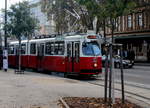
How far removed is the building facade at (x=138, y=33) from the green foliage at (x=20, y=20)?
19829 millimetres

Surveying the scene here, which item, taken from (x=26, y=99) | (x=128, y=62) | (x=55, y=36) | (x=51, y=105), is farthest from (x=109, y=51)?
(x=128, y=62)

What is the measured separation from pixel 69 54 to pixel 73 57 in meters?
0.56

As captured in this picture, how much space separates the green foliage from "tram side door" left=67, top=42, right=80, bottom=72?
6.59 metres

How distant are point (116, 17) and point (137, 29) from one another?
3777 centimetres

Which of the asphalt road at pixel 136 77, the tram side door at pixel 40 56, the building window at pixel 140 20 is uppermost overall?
the building window at pixel 140 20

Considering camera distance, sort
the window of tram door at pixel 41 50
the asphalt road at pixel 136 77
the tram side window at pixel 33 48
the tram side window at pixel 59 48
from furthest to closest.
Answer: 1. the tram side window at pixel 33 48
2. the window of tram door at pixel 41 50
3. the tram side window at pixel 59 48
4. the asphalt road at pixel 136 77

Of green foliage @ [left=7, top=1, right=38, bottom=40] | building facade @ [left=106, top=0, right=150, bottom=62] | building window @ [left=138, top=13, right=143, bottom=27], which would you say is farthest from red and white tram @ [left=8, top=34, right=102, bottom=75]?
building window @ [left=138, top=13, right=143, bottom=27]

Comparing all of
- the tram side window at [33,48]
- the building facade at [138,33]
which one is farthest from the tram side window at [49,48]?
the building facade at [138,33]

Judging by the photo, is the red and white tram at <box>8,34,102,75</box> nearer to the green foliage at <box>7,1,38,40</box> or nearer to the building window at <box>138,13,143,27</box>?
the green foliage at <box>7,1,38,40</box>

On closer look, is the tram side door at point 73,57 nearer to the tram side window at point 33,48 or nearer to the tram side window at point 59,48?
the tram side window at point 59,48

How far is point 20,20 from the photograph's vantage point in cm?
2603

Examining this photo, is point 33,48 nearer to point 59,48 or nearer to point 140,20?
point 59,48

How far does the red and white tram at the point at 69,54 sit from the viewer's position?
770 inches

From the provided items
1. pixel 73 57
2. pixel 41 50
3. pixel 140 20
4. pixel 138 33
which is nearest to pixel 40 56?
pixel 41 50
